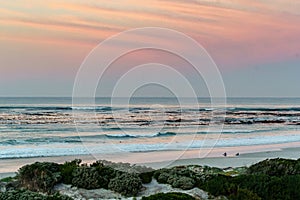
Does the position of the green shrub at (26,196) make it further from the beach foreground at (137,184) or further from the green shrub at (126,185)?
the green shrub at (126,185)

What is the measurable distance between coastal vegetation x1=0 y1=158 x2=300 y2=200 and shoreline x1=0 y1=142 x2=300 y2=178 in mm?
7054

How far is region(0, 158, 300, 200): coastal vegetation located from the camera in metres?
11.0

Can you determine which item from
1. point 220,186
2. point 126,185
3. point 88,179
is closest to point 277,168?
point 220,186

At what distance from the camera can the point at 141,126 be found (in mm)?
46906

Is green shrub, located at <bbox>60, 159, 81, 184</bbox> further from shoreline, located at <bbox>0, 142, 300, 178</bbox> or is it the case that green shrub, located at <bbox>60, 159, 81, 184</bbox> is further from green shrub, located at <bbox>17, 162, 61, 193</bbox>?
shoreline, located at <bbox>0, 142, 300, 178</bbox>

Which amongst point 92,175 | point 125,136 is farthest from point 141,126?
point 92,175

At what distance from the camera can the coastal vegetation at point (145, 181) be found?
11.0 metres

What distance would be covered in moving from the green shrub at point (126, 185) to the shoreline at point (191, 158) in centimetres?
854

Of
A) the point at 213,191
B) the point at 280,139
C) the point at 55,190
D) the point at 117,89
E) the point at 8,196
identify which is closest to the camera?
the point at 8,196

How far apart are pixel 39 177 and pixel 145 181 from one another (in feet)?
9.34

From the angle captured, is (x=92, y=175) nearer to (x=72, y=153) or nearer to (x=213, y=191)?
(x=213, y=191)

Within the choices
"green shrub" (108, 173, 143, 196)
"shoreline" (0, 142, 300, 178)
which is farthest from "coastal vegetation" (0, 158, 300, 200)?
"shoreline" (0, 142, 300, 178)

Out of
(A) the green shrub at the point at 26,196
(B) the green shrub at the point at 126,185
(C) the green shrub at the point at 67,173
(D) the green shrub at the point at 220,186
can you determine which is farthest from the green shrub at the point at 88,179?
(D) the green shrub at the point at 220,186

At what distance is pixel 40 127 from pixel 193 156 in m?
22.2
